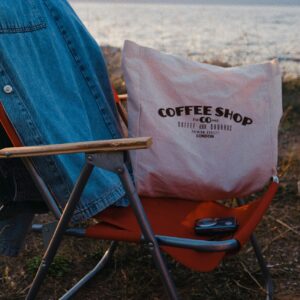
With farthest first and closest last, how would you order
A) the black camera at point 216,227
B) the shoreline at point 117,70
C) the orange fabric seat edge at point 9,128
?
the shoreline at point 117,70, the black camera at point 216,227, the orange fabric seat edge at point 9,128

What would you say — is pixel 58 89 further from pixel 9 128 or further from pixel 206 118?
pixel 206 118

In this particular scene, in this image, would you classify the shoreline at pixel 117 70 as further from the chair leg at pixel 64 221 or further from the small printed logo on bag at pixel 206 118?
the chair leg at pixel 64 221

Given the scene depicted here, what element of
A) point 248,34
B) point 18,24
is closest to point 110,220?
point 18,24

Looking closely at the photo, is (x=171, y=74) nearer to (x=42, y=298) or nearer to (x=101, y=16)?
(x=42, y=298)

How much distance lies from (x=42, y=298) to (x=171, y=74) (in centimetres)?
111

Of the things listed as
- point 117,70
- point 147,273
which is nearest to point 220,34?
point 117,70

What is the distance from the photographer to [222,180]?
7.64 ft

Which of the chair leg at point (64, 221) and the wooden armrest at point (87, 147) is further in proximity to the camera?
the chair leg at point (64, 221)

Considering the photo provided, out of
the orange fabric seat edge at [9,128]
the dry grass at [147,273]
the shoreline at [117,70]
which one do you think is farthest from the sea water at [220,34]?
the orange fabric seat edge at [9,128]

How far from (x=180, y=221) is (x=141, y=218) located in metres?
0.50

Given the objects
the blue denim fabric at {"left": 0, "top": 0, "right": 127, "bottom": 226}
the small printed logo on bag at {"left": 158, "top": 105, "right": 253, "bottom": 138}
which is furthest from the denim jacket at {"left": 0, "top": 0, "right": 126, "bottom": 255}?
the small printed logo on bag at {"left": 158, "top": 105, "right": 253, "bottom": 138}

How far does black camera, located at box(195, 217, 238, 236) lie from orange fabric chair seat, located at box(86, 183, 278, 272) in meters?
0.02

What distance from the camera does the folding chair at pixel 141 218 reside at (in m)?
1.71

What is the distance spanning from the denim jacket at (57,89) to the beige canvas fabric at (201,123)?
0.17 m
